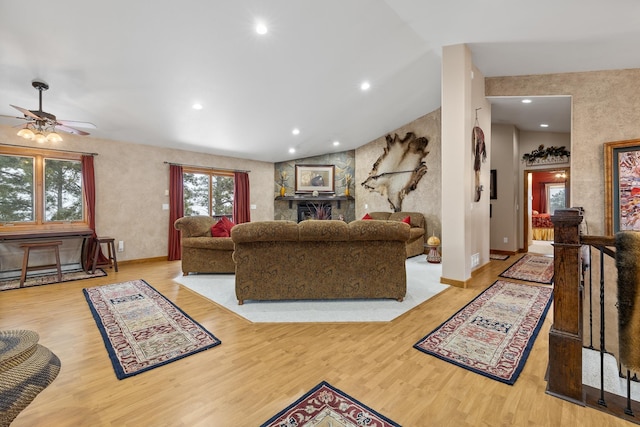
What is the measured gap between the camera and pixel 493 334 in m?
2.43

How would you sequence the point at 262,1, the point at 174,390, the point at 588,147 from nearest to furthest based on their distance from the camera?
the point at 174,390
the point at 262,1
the point at 588,147

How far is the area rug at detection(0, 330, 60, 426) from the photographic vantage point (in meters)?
0.86

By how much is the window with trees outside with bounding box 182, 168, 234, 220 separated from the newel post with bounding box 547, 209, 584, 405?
6.68 metres

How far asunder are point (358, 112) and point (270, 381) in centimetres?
503

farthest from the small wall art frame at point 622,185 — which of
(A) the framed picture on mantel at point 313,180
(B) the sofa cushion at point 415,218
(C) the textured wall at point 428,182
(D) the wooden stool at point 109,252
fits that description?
(D) the wooden stool at point 109,252

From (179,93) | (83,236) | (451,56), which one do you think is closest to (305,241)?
(179,93)

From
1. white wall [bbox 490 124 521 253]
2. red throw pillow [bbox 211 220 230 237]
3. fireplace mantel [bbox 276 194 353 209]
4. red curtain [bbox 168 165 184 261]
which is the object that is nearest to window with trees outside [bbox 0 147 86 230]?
red curtain [bbox 168 165 184 261]

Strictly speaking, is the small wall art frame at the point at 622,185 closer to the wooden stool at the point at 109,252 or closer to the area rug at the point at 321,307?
the area rug at the point at 321,307

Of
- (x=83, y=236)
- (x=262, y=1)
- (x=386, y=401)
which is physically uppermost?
(x=262, y=1)

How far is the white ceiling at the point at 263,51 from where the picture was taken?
272 centimetres

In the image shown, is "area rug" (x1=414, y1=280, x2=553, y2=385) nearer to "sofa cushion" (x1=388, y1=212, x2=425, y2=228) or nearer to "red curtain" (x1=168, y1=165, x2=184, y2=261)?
"sofa cushion" (x1=388, y1=212, x2=425, y2=228)

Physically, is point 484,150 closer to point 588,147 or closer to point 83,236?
point 588,147

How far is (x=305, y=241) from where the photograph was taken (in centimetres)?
300

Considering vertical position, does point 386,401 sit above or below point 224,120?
below
